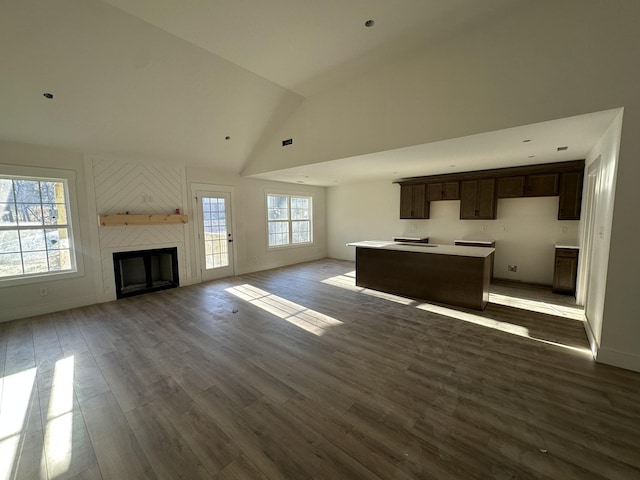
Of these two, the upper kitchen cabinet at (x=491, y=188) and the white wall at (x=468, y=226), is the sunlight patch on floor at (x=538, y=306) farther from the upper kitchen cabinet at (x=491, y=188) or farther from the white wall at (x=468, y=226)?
the upper kitchen cabinet at (x=491, y=188)

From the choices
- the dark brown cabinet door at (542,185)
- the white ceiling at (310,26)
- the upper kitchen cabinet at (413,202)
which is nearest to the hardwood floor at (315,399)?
the dark brown cabinet door at (542,185)

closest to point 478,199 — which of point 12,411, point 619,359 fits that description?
point 619,359

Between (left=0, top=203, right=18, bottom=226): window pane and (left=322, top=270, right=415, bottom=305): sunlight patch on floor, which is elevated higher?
(left=0, top=203, right=18, bottom=226): window pane

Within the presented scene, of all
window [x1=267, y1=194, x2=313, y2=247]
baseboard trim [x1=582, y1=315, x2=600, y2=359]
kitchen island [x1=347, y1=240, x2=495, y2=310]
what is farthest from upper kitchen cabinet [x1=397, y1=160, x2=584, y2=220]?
window [x1=267, y1=194, x2=313, y2=247]

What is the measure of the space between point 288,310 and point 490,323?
2822 mm

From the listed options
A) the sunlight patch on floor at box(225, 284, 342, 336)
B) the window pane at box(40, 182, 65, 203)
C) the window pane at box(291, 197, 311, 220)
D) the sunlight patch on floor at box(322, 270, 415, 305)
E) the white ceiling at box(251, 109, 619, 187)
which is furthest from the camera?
the window pane at box(291, 197, 311, 220)

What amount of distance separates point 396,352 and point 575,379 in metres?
1.53

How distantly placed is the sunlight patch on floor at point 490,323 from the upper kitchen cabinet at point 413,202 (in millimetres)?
2903

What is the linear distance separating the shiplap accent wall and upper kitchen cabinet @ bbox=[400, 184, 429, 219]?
16.8 ft

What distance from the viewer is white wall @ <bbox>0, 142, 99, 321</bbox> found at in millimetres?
3840

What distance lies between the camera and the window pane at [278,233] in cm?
740

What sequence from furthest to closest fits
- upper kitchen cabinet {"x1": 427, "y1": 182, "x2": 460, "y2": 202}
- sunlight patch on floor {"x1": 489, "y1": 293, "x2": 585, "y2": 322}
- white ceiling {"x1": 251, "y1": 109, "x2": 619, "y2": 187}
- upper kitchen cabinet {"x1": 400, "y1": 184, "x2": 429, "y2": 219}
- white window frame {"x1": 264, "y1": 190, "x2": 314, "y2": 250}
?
white window frame {"x1": 264, "y1": 190, "x2": 314, "y2": 250}, upper kitchen cabinet {"x1": 400, "y1": 184, "x2": 429, "y2": 219}, upper kitchen cabinet {"x1": 427, "y1": 182, "x2": 460, "y2": 202}, sunlight patch on floor {"x1": 489, "y1": 293, "x2": 585, "y2": 322}, white ceiling {"x1": 251, "y1": 109, "x2": 619, "y2": 187}

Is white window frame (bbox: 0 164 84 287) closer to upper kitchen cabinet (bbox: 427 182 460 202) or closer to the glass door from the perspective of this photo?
the glass door

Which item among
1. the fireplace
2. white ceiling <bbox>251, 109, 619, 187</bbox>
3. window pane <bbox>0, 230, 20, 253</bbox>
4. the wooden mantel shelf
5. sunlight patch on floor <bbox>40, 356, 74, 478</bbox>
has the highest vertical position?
white ceiling <bbox>251, 109, 619, 187</bbox>
